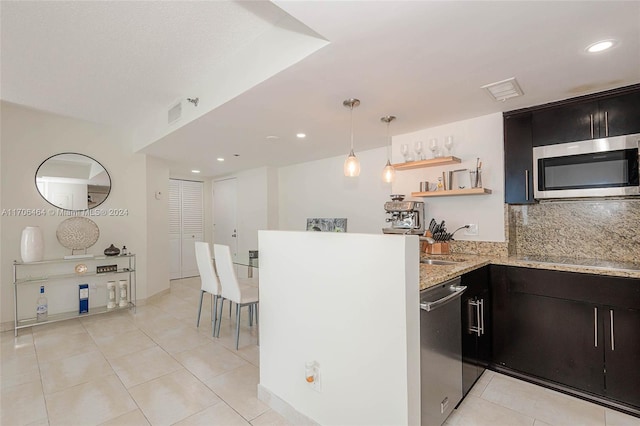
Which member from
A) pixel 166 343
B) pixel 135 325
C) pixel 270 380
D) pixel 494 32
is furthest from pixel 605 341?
pixel 135 325

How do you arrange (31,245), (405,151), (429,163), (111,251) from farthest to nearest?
(111,251) → (31,245) → (405,151) → (429,163)

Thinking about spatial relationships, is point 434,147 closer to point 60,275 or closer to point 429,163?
point 429,163

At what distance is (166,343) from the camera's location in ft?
9.96

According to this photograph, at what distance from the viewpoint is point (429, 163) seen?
9.83ft

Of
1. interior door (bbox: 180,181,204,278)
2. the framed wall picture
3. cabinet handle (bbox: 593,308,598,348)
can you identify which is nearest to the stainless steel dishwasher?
cabinet handle (bbox: 593,308,598,348)

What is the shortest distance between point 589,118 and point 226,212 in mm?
5932

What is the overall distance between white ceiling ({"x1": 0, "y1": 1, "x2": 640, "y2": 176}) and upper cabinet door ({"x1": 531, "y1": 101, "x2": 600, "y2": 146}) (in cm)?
13

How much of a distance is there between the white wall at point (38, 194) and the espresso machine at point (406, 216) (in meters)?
3.72

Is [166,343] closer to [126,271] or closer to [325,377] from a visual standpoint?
[126,271]

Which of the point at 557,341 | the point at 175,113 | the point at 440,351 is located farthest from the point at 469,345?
the point at 175,113

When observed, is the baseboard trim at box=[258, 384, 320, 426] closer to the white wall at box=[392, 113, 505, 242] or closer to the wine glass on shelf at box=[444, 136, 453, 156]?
the white wall at box=[392, 113, 505, 242]

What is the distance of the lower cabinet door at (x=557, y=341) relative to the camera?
2.04 metres

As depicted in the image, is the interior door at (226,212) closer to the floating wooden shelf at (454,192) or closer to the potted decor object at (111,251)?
the potted decor object at (111,251)

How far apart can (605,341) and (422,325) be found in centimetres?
149
